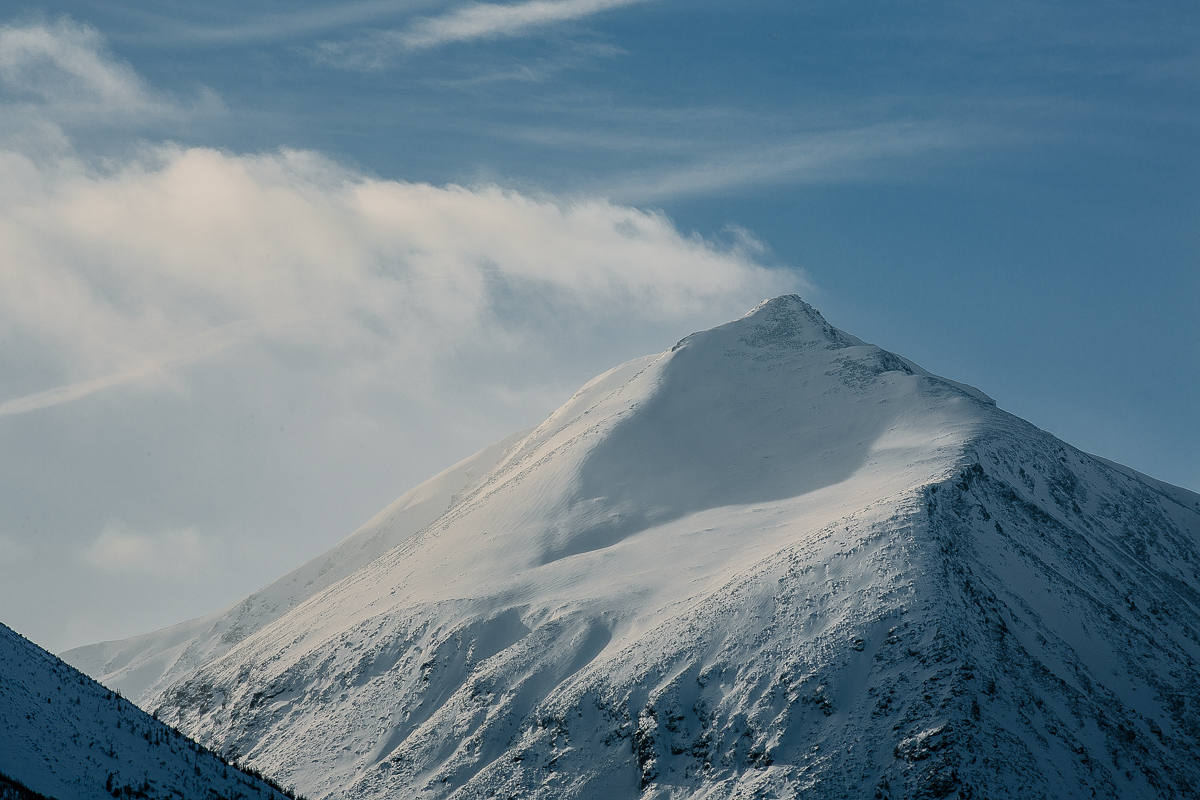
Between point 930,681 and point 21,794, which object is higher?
point 21,794

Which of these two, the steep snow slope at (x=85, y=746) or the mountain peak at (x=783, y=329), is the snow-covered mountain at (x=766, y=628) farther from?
the steep snow slope at (x=85, y=746)

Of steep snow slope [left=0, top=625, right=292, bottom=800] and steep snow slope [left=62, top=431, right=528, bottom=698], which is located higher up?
steep snow slope [left=62, top=431, right=528, bottom=698]

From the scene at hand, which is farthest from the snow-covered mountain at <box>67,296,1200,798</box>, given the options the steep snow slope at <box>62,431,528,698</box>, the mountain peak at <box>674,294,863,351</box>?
the steep snow slope at <box>62,431,528,698</box>

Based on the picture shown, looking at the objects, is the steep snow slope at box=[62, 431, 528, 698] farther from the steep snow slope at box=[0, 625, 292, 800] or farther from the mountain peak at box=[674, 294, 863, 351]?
the steep snow slope at box=[0, 625, 292, 800]

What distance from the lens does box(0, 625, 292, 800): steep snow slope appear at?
22.0m

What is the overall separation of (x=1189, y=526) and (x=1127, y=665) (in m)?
36.8

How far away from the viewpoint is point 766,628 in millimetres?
51094

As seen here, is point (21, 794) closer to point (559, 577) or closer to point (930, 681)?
point (930, 681)

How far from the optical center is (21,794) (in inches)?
740

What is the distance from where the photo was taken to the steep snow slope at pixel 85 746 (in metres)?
22.0

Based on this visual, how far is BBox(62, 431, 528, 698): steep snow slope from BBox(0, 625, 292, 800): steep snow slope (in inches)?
3392

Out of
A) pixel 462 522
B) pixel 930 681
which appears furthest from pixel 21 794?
pixel 462 522

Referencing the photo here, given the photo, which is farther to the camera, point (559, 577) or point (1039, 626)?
point (559, 577)

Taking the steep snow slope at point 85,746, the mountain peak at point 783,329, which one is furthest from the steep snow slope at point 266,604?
the steep snow slope at point 85,746
